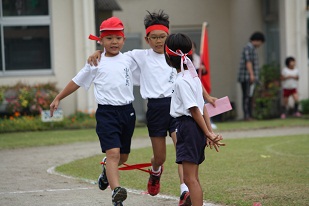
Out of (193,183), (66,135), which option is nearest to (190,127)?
(193,183)

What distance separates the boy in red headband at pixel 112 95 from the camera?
7.99 m

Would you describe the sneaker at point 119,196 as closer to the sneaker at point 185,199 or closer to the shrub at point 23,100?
the sneaker at point 185,199

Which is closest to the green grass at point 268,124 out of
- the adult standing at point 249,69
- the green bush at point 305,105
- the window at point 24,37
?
the green bush at point 305,105

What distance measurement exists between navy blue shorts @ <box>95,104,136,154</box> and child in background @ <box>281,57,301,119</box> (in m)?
11.9

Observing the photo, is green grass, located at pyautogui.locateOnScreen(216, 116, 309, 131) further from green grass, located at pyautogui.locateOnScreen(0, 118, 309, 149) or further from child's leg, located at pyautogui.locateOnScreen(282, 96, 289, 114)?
child's leg, located at pyautogui.locateOnScreen(282, 96, 289, 114)

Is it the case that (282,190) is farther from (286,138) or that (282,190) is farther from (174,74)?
(286,138)

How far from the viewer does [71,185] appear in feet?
31.7

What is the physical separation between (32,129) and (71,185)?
828 cm

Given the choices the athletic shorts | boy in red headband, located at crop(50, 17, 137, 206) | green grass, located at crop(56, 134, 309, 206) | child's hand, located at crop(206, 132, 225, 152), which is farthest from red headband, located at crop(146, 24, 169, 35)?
the athletic shorts

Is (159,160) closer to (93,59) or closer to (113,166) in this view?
(113,166)

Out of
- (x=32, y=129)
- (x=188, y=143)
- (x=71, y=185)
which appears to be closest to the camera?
(x=188, y=143)

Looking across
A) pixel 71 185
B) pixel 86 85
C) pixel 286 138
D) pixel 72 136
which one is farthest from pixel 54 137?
pixel 86 85

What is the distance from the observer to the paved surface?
841cm

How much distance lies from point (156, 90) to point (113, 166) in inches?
42.6
